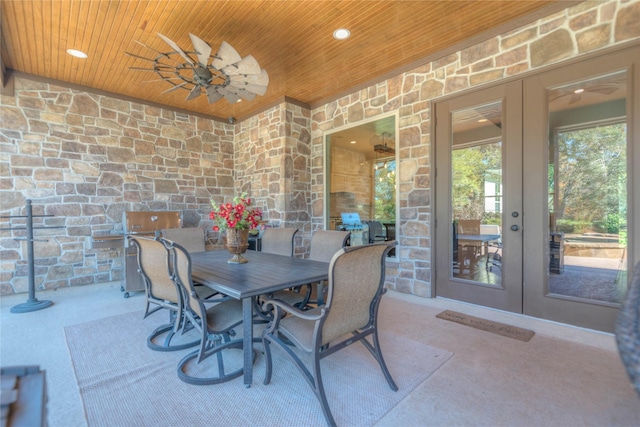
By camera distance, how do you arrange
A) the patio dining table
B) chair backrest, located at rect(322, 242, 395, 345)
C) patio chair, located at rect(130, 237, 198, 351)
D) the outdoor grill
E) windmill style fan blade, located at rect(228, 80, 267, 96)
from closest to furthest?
chair backrest, located at rect(322, 242, 395, 345), the patio dining table, patio chair, located at rect(130, 237, 198, 351), windmill style fan blade, located at rect(228, 80, 267, 96), the outdoor grill

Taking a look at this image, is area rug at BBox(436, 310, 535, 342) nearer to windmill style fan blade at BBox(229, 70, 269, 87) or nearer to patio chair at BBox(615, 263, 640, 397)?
patio chair at BBox(615, 263, 640, 397)

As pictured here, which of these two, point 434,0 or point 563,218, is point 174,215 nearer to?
point 434,0

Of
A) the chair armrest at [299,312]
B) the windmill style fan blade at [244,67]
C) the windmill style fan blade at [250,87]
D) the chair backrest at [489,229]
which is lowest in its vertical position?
the chair armrest at [299,312]

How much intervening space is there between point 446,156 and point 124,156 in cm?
465

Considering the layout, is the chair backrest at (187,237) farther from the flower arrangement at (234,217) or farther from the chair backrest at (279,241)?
the flower arrangement at (234,217)

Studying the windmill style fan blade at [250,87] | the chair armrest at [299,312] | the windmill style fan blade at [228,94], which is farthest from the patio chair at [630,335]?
the windmill style fan blade at [228,94]

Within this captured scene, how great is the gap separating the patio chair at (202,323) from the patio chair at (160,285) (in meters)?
0.17

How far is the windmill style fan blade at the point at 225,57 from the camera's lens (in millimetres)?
2168

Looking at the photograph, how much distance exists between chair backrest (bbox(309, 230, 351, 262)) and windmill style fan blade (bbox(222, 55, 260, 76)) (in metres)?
1.59

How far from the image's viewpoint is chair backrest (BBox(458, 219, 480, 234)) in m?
3.28

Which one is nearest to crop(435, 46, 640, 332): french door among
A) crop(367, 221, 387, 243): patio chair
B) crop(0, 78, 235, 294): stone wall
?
crop(367, 221, 387, 243): patio chair

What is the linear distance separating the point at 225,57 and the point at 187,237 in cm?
196

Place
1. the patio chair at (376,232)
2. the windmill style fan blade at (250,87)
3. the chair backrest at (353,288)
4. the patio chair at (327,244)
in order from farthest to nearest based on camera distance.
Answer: the patio chair at (376,232), the patio chair at (327,244), the windmill style fan blade at (250,87), the chair backrest at (353,288)

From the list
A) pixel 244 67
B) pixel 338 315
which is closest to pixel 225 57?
pixel 244 67
